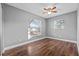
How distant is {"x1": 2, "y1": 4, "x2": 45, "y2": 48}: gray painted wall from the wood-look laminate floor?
154mm

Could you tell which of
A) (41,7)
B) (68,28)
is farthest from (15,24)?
(68,28)

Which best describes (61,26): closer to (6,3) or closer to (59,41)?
(59,41)

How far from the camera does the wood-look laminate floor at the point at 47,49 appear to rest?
1391 mm

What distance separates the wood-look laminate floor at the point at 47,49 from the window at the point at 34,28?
0.16 metres

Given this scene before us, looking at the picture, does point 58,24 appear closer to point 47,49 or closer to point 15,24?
point 47,49

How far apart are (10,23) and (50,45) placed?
0.80m

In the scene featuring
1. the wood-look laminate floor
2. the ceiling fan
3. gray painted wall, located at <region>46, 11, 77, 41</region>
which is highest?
the ceiling fan

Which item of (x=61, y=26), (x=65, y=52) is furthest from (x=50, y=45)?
(x=61, y=26)

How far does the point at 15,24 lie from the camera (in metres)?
1.38

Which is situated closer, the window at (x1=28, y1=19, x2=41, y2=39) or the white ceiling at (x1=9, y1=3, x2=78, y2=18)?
the white ceiling at (x1=9, y1=3, x2=78, y2=18)

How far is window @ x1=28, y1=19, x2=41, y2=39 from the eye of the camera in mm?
1480

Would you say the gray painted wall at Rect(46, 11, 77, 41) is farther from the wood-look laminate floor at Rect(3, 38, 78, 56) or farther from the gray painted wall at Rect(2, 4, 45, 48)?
the gray painted wall at Rect(2, 4, 45, 48)

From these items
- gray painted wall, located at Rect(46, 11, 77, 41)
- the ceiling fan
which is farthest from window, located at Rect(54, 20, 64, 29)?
the ceiling fan

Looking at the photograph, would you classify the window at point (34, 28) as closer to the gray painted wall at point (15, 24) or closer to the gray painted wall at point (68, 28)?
the gray painted wall at point (15, 24)
